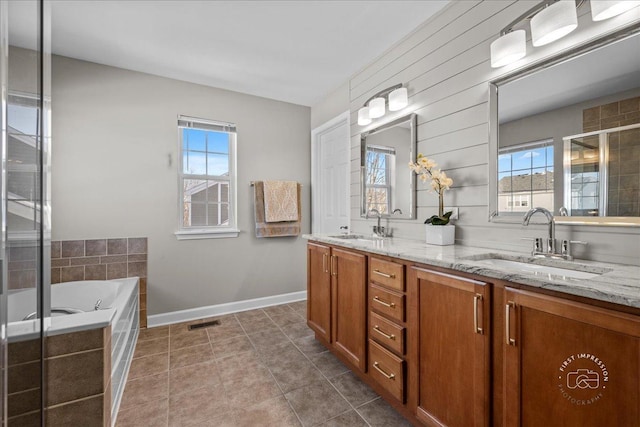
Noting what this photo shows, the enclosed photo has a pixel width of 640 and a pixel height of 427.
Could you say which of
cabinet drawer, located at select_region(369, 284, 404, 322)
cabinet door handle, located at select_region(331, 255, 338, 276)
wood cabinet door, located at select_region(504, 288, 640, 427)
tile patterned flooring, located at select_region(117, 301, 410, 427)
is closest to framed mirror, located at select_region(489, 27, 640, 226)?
wood cabinet door, located at select_region(504, 288, 640, 427)

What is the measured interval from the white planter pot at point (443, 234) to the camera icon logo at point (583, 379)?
990mm

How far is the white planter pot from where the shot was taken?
5.91 feet

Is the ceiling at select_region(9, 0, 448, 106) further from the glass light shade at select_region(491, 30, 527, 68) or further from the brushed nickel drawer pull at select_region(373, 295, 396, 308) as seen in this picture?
the brushed nickel drawer pull at select_region(373, 295, 396, 308)

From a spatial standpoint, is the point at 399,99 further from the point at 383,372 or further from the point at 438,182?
the point at 383,372

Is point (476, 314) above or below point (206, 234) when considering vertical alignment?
below

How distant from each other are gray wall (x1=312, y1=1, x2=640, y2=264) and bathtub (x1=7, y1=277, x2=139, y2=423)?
6.72ft

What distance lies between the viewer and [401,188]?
233cm

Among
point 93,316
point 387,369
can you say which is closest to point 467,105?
point 387,369

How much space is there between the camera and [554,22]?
50.8 inches

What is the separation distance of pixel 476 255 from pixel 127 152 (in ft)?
10.5

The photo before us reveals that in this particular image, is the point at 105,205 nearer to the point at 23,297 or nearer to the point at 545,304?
the point at 23,297

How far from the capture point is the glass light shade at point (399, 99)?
7.41 ft

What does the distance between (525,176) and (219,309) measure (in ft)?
10.3

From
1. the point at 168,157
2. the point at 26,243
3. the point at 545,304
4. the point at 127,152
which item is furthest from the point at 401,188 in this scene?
the point at 127,152
